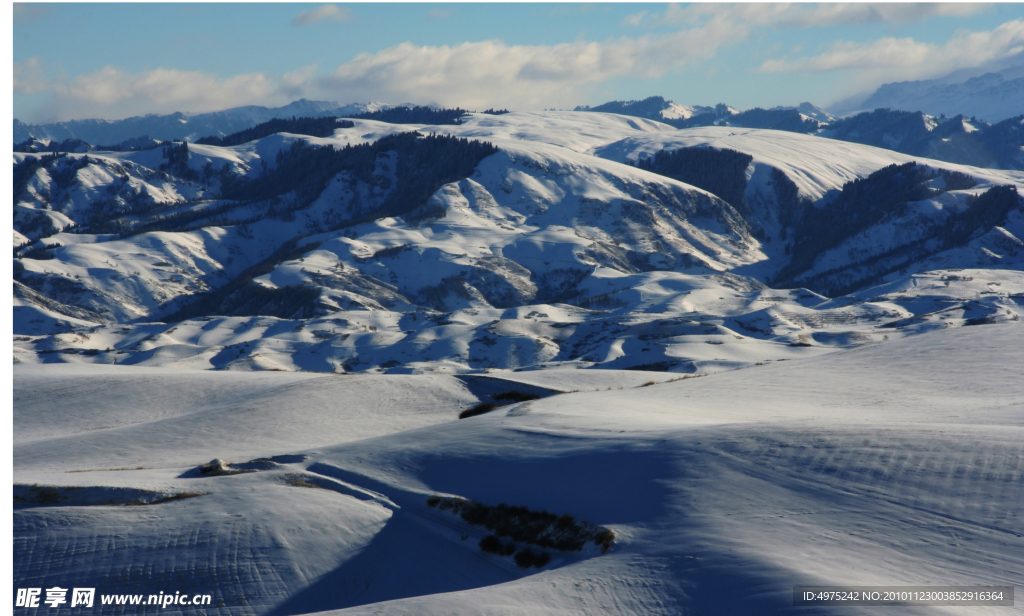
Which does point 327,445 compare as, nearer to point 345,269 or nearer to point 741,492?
point 741,492

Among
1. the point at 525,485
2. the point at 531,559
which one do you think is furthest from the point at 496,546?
the point at 525,485

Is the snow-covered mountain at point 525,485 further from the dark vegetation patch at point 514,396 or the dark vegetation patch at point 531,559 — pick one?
the dark vegetation patch at point 514,396

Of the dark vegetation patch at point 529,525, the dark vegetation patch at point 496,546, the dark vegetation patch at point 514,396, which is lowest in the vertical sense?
the dark vegetation patch at point 514,396

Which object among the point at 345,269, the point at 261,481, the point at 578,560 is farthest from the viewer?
the point at 345,269

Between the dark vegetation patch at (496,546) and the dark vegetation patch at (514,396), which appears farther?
the dark vegetation patch at (514,396)

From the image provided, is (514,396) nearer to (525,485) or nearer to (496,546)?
(525,485)

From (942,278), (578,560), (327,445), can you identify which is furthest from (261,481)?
(942,278)

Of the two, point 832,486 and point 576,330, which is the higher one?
point 832,486

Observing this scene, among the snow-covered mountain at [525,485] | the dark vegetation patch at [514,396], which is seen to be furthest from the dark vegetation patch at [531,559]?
the dark vegetation patch at [514,396]
